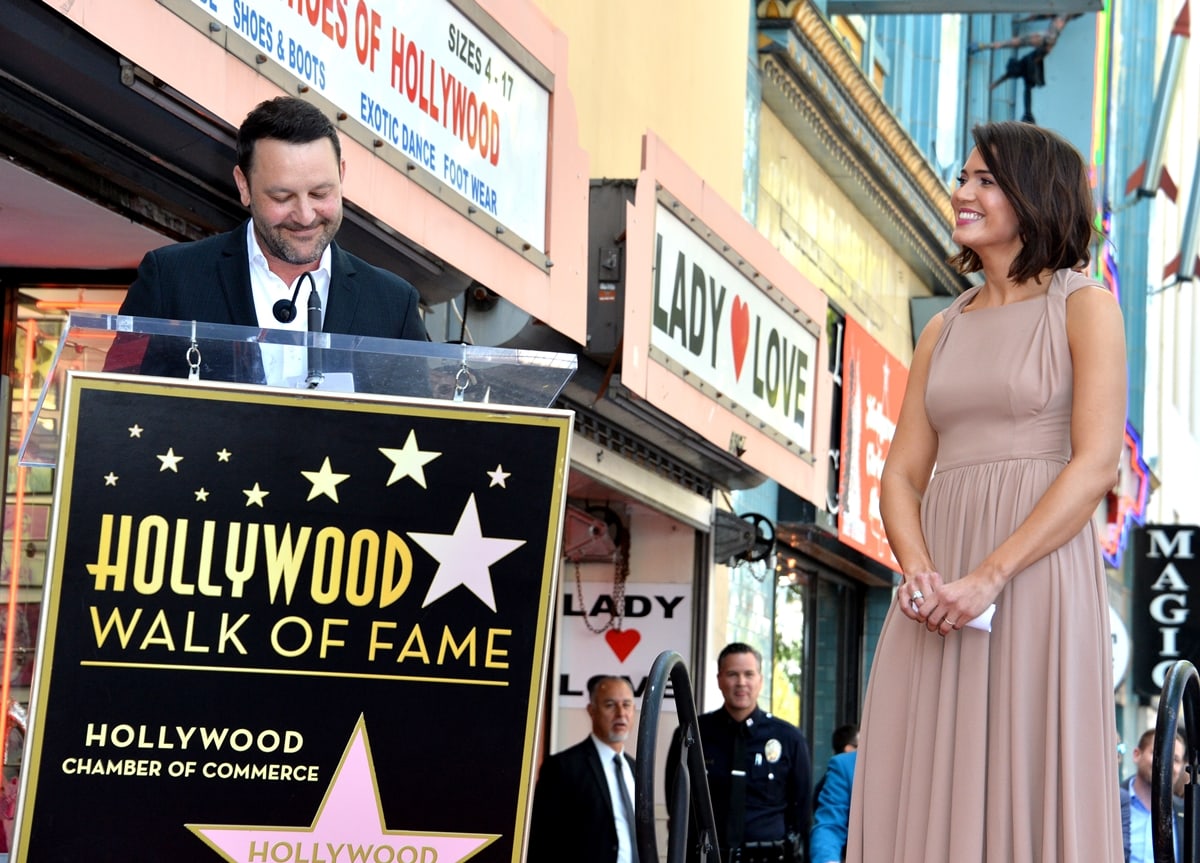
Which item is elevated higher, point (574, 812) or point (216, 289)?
point (216, 289)

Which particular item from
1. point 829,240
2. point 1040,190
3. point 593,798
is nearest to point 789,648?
point 829,240

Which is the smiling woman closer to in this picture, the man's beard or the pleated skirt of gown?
the pleated skirt of gown

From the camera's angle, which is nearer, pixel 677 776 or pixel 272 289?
pixel 272 289

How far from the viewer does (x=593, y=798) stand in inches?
400

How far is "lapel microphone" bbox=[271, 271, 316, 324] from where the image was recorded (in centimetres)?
368

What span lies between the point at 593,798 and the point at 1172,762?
5.31 metres

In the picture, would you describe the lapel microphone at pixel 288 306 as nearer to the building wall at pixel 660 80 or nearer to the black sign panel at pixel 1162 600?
the building wall at pixel 660 80

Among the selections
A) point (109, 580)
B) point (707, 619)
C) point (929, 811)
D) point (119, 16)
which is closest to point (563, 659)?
point (707, 619)

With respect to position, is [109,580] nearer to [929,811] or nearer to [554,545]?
[554,545]

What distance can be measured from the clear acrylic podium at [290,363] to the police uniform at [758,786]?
699 centimetres

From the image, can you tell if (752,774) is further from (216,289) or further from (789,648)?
(216,289)

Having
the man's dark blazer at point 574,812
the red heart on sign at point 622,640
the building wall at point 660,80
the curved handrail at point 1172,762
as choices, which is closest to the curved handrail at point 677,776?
the curved handrail at point 1172,762

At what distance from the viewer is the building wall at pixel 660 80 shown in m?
11.3

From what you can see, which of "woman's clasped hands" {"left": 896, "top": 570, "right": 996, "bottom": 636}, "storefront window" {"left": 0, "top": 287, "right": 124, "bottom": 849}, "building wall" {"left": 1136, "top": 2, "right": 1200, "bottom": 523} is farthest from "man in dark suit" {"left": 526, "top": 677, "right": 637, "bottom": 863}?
"building wall" {"left": 1136, "top": 2, "right": 1200, "bottom": 523}
